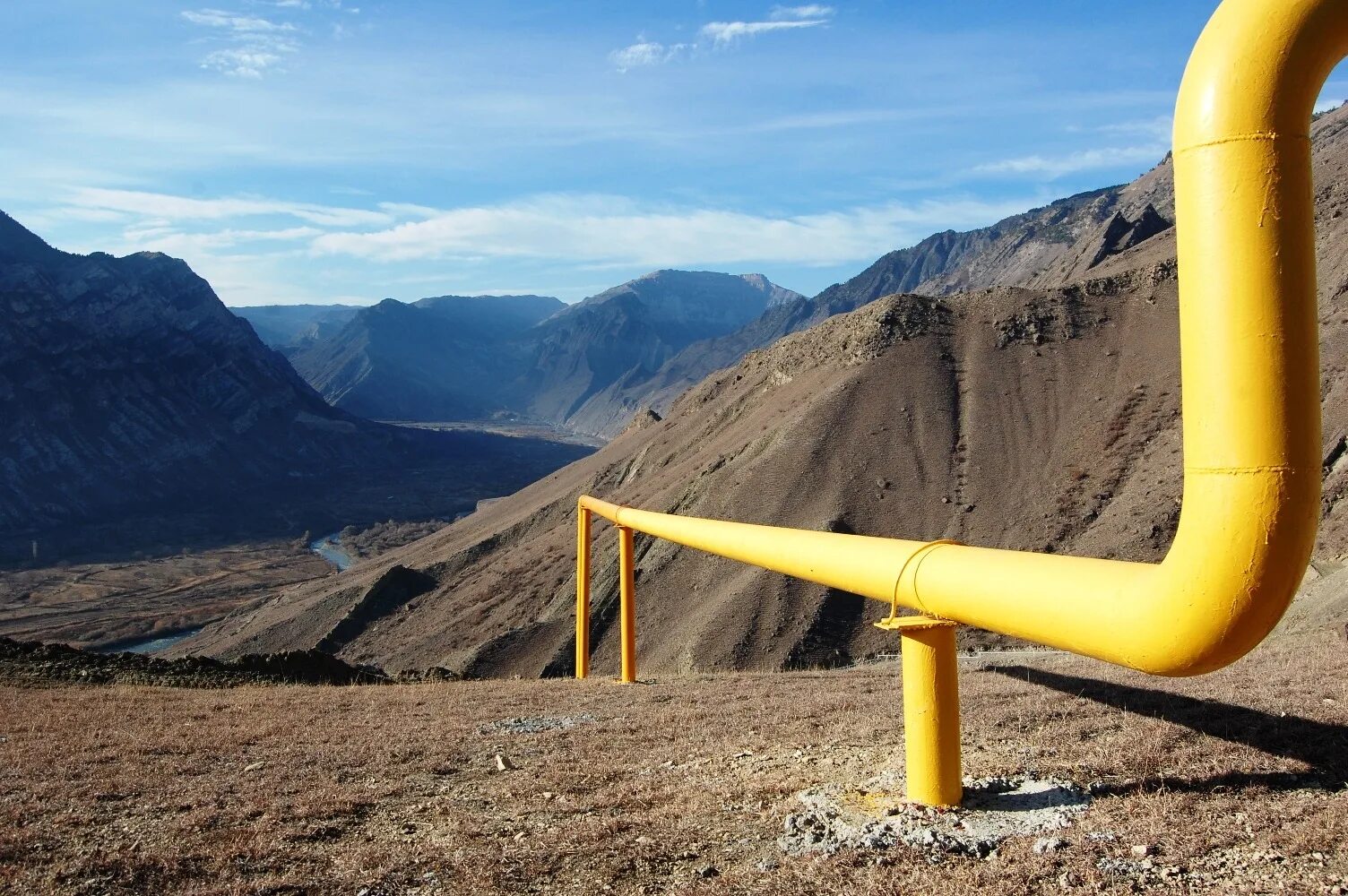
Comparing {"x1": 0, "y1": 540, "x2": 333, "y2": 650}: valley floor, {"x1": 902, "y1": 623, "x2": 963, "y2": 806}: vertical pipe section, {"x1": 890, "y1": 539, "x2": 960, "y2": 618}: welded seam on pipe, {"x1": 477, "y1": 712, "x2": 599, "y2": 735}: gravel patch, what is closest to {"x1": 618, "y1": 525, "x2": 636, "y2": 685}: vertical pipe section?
{"x1": 477, "y1": 712, "x2": 599, "y2": 735}: gravel patch

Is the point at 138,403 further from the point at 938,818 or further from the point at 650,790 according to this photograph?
the point at 938,818

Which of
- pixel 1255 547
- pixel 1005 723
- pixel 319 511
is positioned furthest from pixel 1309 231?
pixel 319 511

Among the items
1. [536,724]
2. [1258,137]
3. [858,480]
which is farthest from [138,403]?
[1258,137]

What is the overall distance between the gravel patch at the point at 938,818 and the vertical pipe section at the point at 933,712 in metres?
0.12

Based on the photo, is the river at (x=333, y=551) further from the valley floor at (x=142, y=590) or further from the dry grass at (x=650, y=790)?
the dry grass at (x=650, y=790)

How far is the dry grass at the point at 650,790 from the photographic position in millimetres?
4715

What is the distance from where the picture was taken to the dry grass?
471 cm

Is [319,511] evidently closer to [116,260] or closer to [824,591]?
[116,260]

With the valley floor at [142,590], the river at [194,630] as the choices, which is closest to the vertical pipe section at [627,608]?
the river at [194,630]

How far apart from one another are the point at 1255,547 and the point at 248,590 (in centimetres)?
7070

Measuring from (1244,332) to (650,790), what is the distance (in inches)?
185

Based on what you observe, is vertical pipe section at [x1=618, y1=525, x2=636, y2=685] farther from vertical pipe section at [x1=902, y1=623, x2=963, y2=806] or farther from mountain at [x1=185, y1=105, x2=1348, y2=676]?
mountain at [x1=185, y1=105, x2=1348, y2=676]

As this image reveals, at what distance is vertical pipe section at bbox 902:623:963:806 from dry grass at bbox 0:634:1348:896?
60 cm

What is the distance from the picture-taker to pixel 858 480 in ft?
112
